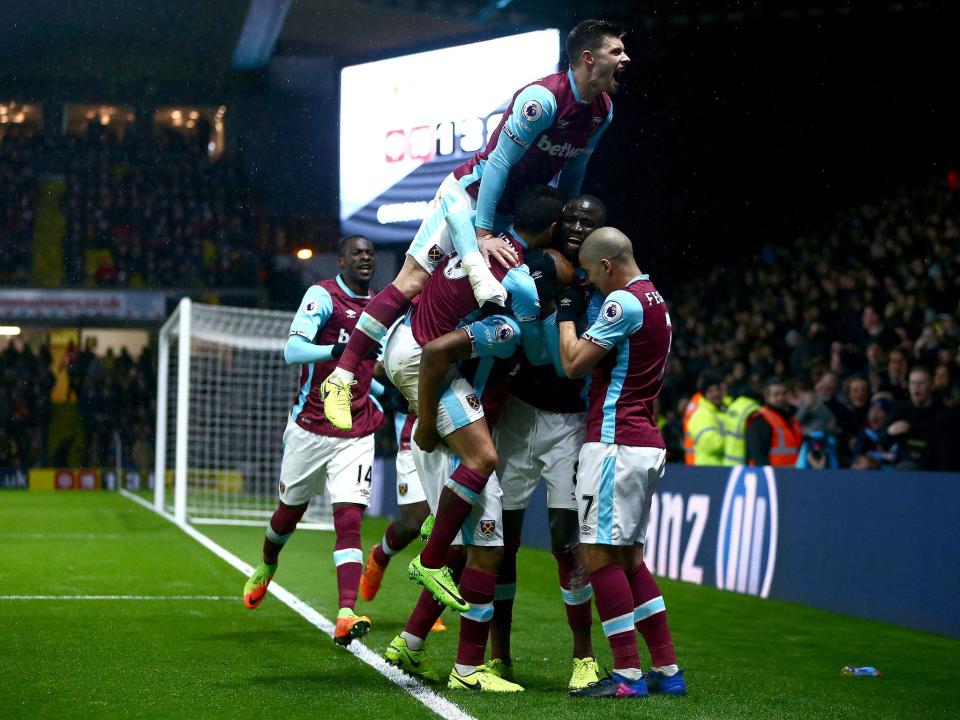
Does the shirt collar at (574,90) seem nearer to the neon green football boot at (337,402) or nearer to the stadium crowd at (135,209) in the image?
the neon green football boot at (337,402)

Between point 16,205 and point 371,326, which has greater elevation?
point 16,205

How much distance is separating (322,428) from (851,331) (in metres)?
10.1

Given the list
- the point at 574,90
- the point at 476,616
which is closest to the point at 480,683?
the point at 476,616

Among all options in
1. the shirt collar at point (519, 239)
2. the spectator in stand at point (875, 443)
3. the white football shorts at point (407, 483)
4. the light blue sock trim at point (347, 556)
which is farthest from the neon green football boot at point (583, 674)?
the spectator in stand at point (875, 443)

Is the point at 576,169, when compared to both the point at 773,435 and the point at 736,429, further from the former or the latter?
the point at 736,429

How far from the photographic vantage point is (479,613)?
17.2ft

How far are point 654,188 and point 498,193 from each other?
1570 centimetres

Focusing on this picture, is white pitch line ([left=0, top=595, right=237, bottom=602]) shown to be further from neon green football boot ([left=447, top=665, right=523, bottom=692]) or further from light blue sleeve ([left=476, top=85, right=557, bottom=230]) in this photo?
light blue sleeve ([left=476, top=85, right=557, bottom=230])

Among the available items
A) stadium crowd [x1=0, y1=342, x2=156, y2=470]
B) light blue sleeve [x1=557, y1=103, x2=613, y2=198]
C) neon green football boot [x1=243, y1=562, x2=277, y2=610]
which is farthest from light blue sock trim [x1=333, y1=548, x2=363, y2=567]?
stadium crowd [x1=0, y1=342, x2=156, y2=470]

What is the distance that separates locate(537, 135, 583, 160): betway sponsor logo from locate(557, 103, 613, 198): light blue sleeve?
0.05m

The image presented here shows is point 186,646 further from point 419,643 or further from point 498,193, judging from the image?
point 498,193

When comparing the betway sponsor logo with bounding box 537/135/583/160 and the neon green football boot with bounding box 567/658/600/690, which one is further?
the betway sponsor logo with bounding box 537/135/583/160

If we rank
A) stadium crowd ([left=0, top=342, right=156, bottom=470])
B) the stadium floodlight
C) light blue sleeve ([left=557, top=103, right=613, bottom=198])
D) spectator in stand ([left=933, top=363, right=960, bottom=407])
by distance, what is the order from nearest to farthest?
light blue sleeve ([left=557, top=103, right=613, bottom=198]) → spectator in stand ([left=933, top=363, right=960, bottom=407]) → the stadium floodlight → stadium crowd ([left=0, top=342, right=156, bottom=470])

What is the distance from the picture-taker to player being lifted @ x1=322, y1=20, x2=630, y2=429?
18.1 ft
